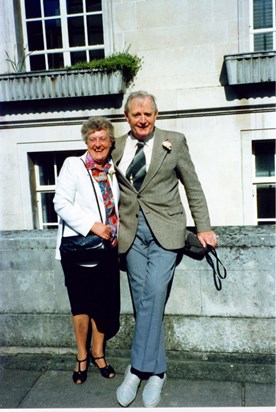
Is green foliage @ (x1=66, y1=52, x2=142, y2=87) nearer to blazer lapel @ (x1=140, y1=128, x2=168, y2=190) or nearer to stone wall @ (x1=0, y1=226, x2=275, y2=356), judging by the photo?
stone wall @ (x1=0, y1=226, x2=275, y2=356)

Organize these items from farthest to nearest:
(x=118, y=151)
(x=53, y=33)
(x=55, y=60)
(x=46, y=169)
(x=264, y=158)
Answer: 1. (x=46, y=169)
2. (x=55, y=60)
3. (x=53, y=33)
4. (x=264, y=158)
5. (x=118, y=151)

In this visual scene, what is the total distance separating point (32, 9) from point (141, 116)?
891 centimetres

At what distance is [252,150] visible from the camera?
31.3 ft

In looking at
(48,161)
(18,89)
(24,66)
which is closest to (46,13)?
(24,66)

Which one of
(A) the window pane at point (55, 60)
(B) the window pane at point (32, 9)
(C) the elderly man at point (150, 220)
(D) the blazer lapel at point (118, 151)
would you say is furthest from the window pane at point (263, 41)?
(D) the blazer lapel at point (118, 151)

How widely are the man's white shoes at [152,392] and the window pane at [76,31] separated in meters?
9.10

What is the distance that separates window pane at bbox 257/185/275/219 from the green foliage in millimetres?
3977

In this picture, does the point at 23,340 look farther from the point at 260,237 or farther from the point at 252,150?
the point at 252,150

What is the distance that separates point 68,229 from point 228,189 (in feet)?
22.5

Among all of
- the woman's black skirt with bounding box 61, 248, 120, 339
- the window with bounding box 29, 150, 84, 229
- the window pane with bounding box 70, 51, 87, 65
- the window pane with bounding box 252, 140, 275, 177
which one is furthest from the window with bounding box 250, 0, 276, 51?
the woman's black skirt with bounding box 61, 248, 120, 339

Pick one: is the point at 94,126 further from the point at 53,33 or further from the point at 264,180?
the point at 53,33

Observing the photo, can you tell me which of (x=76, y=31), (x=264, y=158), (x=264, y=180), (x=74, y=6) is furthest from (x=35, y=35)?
(x=264, y=180)

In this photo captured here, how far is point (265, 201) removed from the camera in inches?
382

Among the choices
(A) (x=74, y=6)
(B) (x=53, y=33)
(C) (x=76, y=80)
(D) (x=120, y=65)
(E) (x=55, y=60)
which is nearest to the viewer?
(D) (x=120, y=65)
